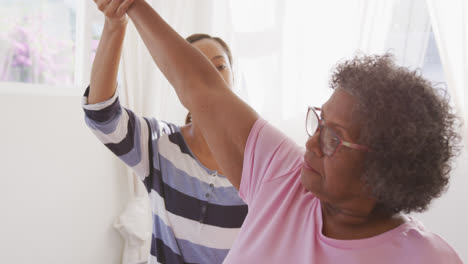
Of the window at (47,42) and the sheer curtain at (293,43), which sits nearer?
the window at (47,42)

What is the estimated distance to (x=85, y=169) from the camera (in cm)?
237

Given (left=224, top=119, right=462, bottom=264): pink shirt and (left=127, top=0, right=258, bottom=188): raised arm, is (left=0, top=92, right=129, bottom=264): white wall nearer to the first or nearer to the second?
(left=127, top=0, right=258, bottom=188): raised arm

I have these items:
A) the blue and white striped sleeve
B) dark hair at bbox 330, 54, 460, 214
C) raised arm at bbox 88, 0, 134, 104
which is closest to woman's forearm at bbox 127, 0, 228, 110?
raised arm at bbox 88, 0, 134, 104

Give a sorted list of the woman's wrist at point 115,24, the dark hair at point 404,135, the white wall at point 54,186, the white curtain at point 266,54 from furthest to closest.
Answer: the white curtain at point 266,54 < the white wall at point 54,186 < the woman's wrist at point 115,24 < the dark hair at point 404,135

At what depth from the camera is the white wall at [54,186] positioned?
193 cm

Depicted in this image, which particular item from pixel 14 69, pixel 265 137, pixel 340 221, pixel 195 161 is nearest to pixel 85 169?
pixel 14 69

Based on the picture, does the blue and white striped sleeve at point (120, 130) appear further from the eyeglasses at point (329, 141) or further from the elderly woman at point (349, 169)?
the eyeglasses at point (329, 141)

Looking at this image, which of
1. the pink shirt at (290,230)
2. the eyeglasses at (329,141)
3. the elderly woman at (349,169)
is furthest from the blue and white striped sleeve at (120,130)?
the eyeglasses at (329,141)

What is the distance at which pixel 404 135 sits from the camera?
63 cm

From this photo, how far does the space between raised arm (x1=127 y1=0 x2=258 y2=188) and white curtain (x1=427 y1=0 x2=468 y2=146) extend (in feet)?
5.30

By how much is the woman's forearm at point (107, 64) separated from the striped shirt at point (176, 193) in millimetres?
34

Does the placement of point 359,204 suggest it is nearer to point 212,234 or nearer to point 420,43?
point 212,234

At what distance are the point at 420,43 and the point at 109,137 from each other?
1898mm

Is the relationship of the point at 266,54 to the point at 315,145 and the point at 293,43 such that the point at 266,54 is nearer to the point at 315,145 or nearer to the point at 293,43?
the point at 293,43
